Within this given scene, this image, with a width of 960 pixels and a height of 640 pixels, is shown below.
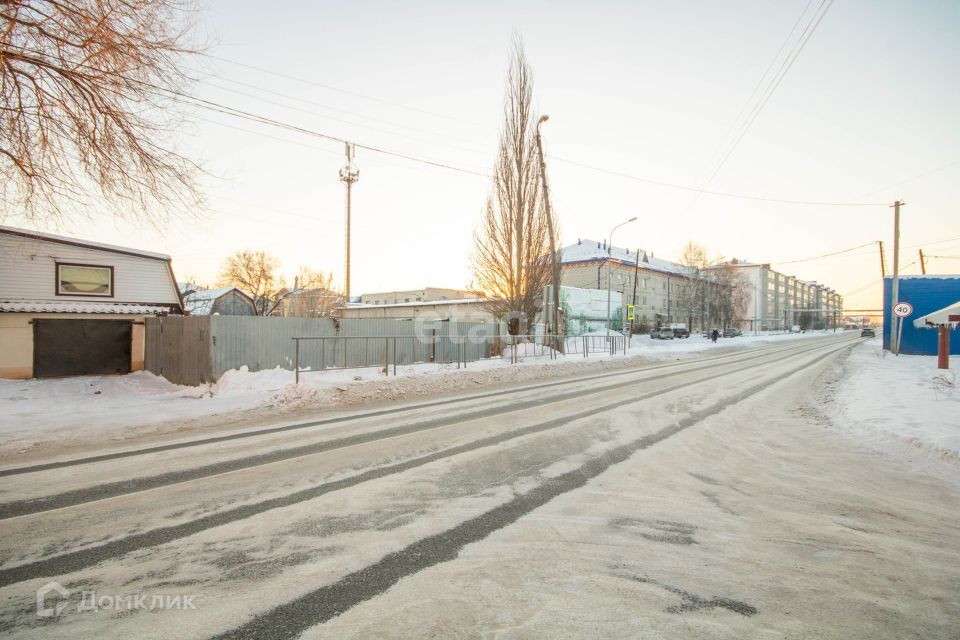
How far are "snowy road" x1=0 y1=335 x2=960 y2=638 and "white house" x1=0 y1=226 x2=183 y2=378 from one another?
541 inches

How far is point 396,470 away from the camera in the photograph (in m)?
5.04

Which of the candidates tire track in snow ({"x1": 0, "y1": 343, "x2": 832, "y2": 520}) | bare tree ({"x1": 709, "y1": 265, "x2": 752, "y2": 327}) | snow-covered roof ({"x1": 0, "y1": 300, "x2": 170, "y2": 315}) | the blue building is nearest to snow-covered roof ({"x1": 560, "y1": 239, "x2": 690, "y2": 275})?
bare tree ({"x1": 709, "y1": 265, "x2": 752, "y2": 327})

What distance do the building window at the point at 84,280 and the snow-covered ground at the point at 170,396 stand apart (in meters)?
3.48

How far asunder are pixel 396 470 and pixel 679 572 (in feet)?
10.2

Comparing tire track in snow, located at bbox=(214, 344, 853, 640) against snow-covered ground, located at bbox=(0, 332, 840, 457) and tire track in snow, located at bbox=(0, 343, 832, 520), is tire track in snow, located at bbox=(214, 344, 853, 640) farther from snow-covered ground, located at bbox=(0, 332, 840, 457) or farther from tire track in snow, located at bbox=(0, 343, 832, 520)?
snow-covered ground, located at bbox=(0, 332, 840, 457)

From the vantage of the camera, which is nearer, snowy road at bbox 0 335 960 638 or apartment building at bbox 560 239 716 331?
snowy road at bbox 0 335 960 638

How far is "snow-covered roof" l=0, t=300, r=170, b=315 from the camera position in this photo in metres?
14.8

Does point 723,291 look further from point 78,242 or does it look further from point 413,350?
point 78,242

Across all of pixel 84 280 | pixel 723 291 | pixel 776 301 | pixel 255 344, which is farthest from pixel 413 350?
pixel 776 301

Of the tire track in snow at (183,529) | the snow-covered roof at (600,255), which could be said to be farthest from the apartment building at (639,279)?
the tire track in snow at (183,529)

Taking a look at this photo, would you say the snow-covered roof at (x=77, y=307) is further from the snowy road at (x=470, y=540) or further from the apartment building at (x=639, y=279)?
the apartment building at (x=639, y=279)

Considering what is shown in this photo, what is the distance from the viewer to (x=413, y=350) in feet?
62.7

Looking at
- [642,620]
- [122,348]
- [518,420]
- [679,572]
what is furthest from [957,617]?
[122,348]

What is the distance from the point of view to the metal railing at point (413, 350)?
16.0 meters
